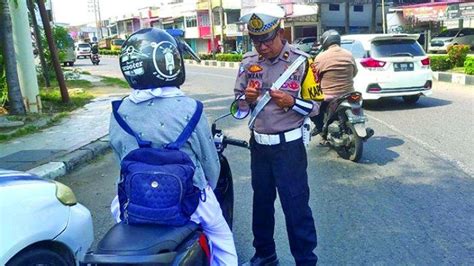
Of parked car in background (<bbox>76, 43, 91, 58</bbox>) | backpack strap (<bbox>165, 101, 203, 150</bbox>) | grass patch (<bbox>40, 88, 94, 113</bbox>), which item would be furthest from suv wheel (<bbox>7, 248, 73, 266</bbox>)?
parked car in background (<bbox>76, 43, 91, 58</bbox>)

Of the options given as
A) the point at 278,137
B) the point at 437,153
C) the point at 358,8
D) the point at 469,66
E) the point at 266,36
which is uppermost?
the point at 358,8

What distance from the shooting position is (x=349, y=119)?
5738 millimetres

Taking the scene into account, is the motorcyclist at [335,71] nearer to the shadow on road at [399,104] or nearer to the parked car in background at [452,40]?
the shadow on road at [399,104]

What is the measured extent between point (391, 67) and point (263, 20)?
23.9ft

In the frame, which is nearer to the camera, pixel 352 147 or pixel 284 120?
pixel 284 120

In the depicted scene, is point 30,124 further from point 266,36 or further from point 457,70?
point 457,70

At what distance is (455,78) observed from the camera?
13.6 meters

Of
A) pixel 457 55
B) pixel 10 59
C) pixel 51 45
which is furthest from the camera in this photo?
pixel 457 55

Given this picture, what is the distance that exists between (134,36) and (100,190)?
138 inches

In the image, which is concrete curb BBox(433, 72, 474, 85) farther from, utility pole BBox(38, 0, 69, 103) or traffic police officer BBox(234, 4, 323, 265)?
traffic police officer BBox(234, 4, 323, 265)

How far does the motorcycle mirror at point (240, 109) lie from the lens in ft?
9.95

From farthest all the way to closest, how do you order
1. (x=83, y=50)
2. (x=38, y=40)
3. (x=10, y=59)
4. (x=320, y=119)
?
1. (x=83, y=50)
2. (x=38, y=40)
3. (x=10, y=59)
4. (x=320, y=119)

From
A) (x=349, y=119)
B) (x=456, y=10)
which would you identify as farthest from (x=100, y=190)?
(x=456, y=10)

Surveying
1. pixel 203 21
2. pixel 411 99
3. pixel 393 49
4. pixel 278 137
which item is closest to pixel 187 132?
pixel 278 137
